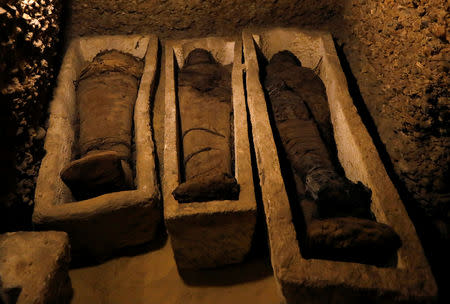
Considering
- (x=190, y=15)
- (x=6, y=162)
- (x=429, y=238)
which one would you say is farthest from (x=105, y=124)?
(x=429, y=238)

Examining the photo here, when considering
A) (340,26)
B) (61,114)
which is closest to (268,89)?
(340,26)

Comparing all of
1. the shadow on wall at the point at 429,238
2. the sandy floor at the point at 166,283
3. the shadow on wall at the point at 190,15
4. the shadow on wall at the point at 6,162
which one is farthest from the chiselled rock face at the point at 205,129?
the shadow on wall at the point at 429,238

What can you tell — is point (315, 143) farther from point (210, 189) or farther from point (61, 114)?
point (61, 114)

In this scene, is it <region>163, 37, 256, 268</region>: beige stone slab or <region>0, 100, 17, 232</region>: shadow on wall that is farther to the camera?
<region>0, 100, 17, 232</region>: shadow on wall

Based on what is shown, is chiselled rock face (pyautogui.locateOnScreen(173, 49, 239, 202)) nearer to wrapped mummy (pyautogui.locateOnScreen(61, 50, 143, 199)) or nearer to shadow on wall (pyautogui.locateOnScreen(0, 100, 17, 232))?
wrapped mummy (pyautogui.locateOnScreen(61, 50, 143, 199))

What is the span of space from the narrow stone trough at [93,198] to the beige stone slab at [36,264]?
0.43ft

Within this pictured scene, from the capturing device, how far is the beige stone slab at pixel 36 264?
1599 mm

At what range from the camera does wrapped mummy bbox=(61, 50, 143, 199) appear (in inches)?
72.9

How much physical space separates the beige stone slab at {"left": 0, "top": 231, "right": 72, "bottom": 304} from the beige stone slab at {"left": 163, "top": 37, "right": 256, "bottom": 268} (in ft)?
2.19

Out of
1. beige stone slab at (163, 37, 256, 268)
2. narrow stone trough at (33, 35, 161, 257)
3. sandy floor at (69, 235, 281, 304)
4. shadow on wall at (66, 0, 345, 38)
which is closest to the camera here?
beige stone slab at (163, 37, 256, 268)

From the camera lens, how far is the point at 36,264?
1693 millimetres

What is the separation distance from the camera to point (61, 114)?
2518mm

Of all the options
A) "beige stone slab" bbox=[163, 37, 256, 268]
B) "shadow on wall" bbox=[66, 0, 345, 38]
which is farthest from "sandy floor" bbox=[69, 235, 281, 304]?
"shadow on wall" bbox=[66, 0, 345, 38]

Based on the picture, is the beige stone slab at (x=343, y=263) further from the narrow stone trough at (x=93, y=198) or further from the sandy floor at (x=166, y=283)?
the narrow stone trough at (x=93, y=198)
